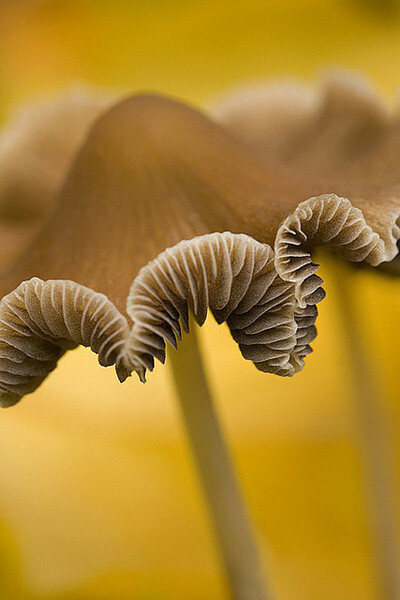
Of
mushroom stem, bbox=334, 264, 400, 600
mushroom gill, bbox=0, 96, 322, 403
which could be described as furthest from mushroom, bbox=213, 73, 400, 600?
mushroom gill, bbox=0, 96, 322, 403

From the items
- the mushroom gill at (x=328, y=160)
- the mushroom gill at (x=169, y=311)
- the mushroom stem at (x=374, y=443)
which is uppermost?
the mushroom gill at (x=328, y=160)

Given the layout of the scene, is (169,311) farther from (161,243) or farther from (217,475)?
(217,475)

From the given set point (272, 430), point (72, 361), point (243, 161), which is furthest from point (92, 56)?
point (243, 161)

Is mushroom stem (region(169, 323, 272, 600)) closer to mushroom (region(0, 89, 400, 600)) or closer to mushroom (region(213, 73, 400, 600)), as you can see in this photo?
mushroom (region(0, 89, 400, 600))

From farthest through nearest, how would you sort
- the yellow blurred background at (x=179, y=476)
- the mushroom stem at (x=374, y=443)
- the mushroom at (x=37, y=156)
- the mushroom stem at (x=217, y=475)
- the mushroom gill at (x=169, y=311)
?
the yellow blurred background at (x=179, y=476)
the mushroom stem at (x=374, y=443)
the mushroom at (x=37, y=156)
the mushroom stem at (x=217, y=475)
the mushroom gill at (x=169, y=311)

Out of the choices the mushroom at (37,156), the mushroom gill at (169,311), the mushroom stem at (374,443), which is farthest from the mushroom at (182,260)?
the mushroom stem at (374,443)

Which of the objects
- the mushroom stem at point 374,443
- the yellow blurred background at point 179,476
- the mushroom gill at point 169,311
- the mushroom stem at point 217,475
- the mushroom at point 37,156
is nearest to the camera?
the mushroom gill at point 169,311

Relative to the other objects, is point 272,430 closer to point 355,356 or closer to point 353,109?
point 355,356

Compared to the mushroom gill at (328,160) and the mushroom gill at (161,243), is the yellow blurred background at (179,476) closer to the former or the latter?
the mushroom gill at (328,160)

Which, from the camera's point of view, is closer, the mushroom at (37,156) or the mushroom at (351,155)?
the mushroom at (351,155)
